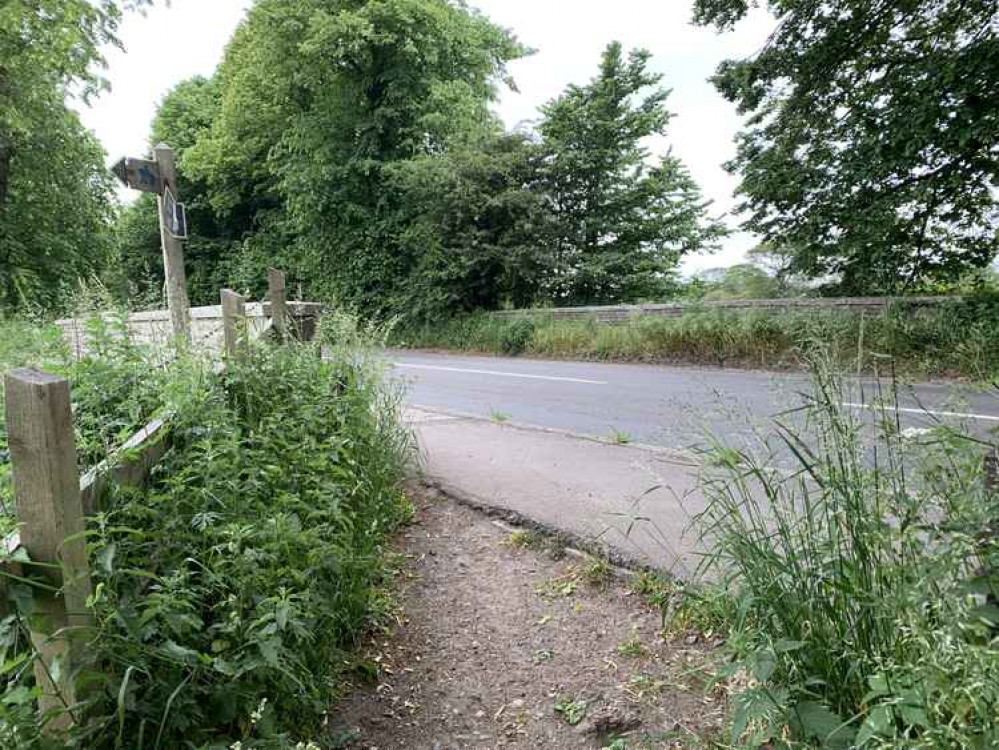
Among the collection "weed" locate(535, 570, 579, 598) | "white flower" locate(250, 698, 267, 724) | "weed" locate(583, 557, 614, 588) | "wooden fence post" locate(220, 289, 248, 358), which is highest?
"wooden fence post" locate(220, 289, 248, 358)

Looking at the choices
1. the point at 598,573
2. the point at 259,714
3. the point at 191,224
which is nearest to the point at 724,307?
the point at 598,573

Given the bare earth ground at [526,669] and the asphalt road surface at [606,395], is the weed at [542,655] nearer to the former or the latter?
the bare earth ground at [526,669]

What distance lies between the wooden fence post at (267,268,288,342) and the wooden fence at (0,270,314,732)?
3.40 metres

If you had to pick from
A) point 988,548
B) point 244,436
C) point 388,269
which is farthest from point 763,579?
point 388,269

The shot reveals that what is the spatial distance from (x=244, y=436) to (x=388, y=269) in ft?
62.7

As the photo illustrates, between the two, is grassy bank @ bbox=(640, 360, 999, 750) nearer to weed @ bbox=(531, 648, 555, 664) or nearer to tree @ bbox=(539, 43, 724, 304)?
weed @ bbox=(531, 648, 555, 664)

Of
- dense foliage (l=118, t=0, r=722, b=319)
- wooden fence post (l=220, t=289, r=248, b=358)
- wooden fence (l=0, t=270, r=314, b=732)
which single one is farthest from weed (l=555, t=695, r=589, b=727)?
dense foliage (l=118, t=0, r=722, b=319)

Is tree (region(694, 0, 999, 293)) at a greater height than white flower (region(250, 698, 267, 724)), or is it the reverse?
tree (region(694, 0, 999, 293))

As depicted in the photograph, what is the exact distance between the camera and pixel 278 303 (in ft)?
16.0

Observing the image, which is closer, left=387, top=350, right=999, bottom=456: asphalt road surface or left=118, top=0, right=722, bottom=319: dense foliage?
left=387, top=350, right=999, bottom=456: asphalt road surface

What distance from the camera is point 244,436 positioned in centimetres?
308

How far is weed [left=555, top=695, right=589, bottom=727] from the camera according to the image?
2232 mm

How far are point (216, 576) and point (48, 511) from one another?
0.57 metres

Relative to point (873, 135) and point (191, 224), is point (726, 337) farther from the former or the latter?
point (191, 224)
